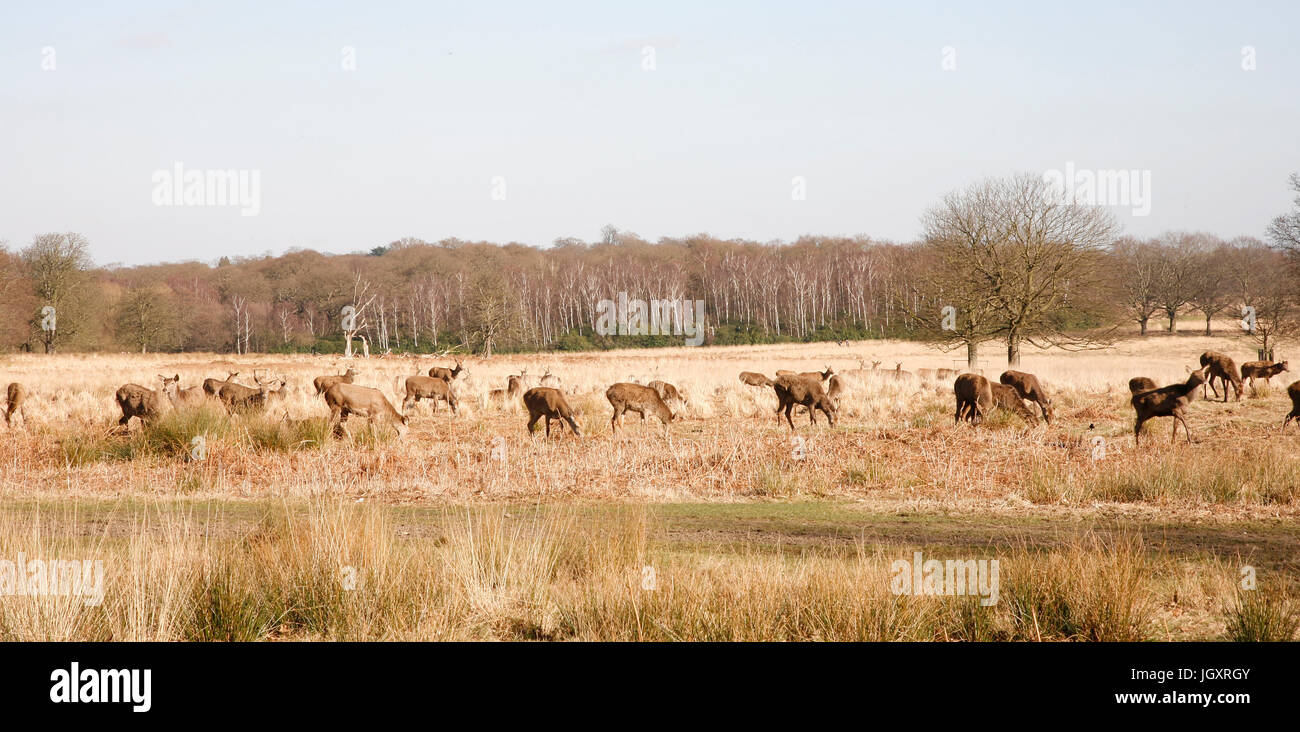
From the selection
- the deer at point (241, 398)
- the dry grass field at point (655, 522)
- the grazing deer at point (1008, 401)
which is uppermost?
the deer at point (241, 398)

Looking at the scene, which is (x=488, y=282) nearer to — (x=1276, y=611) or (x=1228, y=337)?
(x=1228, y=337)

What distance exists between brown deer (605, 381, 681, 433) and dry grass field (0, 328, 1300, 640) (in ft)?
2.23

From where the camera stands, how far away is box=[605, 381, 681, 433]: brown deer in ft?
72.4

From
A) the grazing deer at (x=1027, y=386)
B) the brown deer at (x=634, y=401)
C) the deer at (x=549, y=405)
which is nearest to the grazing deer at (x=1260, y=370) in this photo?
the grazing deer at (x=1027, y=386)

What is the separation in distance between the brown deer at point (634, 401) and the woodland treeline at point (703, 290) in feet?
64.1

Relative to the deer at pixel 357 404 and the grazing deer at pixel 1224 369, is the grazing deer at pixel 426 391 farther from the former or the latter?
the grazing deer at pixel 1224 369

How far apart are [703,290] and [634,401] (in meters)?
88.9

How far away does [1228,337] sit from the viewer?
235 feet

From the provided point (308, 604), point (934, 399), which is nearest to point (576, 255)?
point (934, 399)

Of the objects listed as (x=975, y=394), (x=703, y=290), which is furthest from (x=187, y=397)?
(x=703, y=290)

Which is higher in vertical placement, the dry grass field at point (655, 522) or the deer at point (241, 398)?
the deer at point (241, 398)

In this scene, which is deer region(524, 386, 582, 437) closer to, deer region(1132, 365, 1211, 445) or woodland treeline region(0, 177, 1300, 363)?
deer region(1132, 365, 1211, 445)

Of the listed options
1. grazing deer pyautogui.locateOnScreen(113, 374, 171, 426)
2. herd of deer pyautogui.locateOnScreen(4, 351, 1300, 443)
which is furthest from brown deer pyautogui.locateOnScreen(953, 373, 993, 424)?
grazing deer pyautogui.locateOnScreen(113, 374, 171, 426)

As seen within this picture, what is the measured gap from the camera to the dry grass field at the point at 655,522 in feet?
25.9
